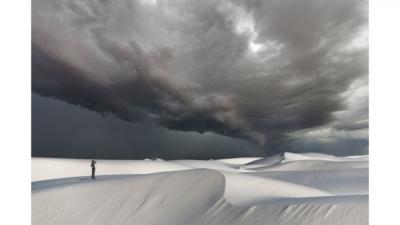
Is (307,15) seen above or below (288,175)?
above

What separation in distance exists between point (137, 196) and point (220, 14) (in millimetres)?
3552

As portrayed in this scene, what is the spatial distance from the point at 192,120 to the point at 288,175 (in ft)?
9.79

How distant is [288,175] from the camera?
24.1 ft

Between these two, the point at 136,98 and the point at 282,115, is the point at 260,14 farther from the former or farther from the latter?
the point at 136,98

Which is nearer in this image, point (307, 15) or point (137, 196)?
point (137, 196)
